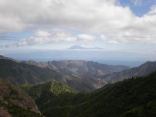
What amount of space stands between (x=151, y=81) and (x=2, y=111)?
198 feet

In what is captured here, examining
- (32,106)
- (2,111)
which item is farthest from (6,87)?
(2,111)

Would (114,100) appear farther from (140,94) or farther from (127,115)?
(127,115)

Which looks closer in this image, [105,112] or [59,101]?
[105,112]

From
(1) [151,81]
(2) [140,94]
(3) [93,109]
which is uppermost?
(1) [151,81]

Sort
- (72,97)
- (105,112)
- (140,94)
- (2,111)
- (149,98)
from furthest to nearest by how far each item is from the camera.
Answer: (72,97) < (105,112) < (140,94) < (149,98) < (2,111)

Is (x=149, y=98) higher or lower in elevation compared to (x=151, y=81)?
lower

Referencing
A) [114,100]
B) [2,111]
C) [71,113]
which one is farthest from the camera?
[71,113]

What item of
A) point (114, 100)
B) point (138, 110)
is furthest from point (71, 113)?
point (138, 110)

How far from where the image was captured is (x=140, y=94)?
77062mm

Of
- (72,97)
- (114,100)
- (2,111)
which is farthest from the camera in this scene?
(72,97)

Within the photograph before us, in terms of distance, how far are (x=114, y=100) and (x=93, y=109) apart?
11615mm

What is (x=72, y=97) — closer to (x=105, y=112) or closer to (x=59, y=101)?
(x=59, y=101)

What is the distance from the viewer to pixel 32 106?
273 feet

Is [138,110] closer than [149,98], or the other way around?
[138,110]
